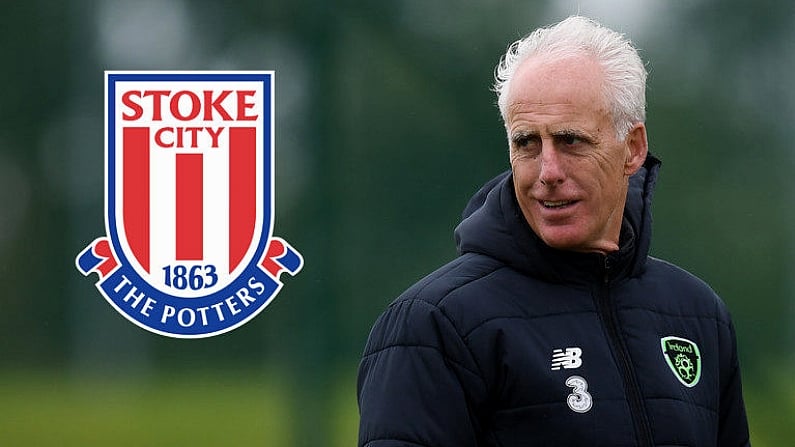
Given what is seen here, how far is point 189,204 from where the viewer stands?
238cm

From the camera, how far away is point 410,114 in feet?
7.85

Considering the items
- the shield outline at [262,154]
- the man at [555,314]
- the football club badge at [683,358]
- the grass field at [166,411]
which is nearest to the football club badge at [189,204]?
the shield outline at [262,154]

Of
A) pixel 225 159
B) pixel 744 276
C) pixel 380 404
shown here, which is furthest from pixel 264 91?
pixel 380 404

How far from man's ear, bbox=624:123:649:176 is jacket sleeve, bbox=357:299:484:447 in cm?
35

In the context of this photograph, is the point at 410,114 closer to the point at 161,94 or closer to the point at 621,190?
the point at 161,94

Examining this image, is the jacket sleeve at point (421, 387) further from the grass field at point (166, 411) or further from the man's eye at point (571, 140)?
the grass field at point (166, 411)

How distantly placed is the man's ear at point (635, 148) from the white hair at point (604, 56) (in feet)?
0.09

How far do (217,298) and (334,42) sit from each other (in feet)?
1.99

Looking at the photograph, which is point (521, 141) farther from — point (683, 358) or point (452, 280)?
point (683, 358)

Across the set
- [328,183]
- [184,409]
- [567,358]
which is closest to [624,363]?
[567,358]

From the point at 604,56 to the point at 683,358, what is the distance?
15.2 inches

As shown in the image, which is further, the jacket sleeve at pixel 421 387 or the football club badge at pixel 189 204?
the football club badge at pixel 189 204

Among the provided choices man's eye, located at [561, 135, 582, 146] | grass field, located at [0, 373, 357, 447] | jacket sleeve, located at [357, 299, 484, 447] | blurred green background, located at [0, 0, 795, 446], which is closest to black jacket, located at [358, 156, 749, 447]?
jacket sleeve, located at [357, 299, 484, 447]

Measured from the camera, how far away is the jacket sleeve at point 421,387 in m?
1.20
